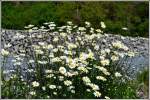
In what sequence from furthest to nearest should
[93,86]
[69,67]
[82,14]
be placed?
[82,14] < [69,67] < [93,86]

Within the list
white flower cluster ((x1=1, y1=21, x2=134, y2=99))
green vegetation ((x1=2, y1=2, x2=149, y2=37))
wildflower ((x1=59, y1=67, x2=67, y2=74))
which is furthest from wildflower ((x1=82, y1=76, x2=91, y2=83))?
green vegetation ((x1=2, y1=2, x2=149, y2=37))

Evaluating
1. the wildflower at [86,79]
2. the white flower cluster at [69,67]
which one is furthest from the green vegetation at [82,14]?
the wildflower at [86,79]

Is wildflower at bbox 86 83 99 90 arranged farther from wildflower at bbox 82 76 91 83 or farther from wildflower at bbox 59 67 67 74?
wildflower at bbox 59 67 67 74

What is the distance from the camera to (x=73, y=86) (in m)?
5.36

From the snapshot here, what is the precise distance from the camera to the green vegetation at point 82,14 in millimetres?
11453

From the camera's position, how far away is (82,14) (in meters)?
11.7

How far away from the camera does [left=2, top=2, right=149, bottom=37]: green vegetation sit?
37.6 feet

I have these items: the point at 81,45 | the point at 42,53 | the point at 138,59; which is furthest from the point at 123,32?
the point at 42,53

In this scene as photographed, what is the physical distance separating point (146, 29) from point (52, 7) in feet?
7.86

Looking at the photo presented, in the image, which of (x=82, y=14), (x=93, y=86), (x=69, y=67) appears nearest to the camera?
(x=93, y=86)

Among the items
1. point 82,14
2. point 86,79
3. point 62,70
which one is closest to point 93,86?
point 86,79

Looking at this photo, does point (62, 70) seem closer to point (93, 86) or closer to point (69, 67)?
point (69, 67)

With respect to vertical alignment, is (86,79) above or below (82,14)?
below

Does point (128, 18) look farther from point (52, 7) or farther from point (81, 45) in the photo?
point (81, 45)
